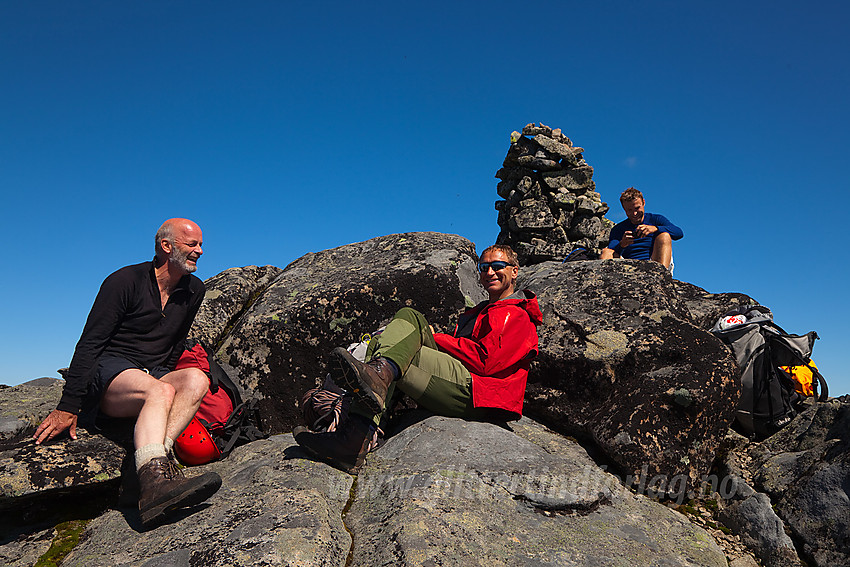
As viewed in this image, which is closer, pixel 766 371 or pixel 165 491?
pixel 165 491

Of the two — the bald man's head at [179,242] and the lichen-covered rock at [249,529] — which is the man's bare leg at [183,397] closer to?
the lichen-covered rock at [249,529]

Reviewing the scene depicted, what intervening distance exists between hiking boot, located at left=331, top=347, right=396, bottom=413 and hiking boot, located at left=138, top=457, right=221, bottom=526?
5.16 feet

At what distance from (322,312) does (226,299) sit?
8.52 feet

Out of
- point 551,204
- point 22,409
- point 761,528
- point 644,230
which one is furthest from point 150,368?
point 551,204

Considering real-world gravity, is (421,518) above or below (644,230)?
below

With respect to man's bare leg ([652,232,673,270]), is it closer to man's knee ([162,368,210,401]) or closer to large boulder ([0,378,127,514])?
man's knee ([162,368,210,401])

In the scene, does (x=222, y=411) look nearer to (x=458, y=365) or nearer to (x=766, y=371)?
(x=458, y=365)

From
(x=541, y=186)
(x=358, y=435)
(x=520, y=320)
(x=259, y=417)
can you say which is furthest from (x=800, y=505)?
(x=541, y=186)

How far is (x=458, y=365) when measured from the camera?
687 centimetres

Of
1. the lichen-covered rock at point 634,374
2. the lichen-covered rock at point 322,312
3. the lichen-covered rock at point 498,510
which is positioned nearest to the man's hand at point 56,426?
the lichen-covered rock at point 322,312

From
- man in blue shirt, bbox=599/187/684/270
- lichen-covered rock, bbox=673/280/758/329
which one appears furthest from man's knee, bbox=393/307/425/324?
man in blue shirt, bbox=599/187/684/270

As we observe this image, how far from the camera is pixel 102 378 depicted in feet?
19.7

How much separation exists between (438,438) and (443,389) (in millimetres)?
619

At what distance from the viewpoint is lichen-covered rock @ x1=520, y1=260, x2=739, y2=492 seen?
6629mm
